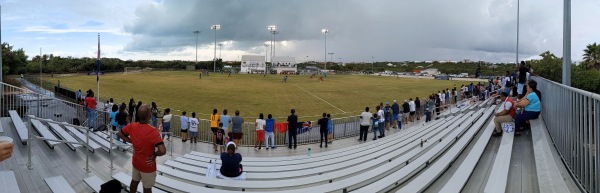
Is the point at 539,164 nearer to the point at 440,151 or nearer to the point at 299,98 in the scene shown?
the point at 440,151

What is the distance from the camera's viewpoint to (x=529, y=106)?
9367 mm

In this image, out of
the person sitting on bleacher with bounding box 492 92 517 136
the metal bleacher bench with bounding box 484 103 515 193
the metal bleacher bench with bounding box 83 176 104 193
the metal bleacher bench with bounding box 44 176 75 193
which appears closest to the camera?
the metal bleacher bench with bounding box 484 103 515 193

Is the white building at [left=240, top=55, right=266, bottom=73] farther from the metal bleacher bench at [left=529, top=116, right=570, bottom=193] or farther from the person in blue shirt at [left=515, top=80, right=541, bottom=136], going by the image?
the metal bleacher bench at [left=529, top=116, right=570, bottom=193]

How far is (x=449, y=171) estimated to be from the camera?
24.2 ft

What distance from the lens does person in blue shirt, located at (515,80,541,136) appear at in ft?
29.3

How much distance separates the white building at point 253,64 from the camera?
424 feet

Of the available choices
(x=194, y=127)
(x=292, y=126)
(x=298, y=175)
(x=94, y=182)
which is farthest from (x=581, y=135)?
(x=194, y=127)

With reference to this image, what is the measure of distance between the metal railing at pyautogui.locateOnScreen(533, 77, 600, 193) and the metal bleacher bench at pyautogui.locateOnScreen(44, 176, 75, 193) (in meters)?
8.19

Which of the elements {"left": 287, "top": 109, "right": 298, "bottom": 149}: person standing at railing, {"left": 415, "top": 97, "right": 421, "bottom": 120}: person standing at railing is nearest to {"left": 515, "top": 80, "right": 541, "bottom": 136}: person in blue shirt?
{"left": 287, "top": 109, "right": 298, "bottom": 149}: person standing at railing

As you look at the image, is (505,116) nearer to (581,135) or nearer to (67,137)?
(581,135)

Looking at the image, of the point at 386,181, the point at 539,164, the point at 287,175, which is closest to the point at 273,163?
the point at 287,175

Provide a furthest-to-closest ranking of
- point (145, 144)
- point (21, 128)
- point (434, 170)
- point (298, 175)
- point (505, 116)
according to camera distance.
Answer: point (21, 128), point (505, 116), point (298, 175), point (434, 170), point (145, 144)

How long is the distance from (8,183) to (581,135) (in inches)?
361

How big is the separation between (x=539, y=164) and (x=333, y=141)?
11547mm
